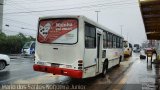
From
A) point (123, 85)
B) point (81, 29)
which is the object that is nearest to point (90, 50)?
point (81, 29)

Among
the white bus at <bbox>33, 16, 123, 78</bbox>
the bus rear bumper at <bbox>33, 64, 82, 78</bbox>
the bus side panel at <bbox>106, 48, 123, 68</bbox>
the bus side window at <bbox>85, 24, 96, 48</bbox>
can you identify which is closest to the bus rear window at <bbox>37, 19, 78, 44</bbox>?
the white bus at <bbox>33, 16, 123, 78</bbox>

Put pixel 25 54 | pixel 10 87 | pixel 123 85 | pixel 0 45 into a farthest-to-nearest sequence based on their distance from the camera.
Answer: pixel 0 45 → pixel 25 54 → pixel 123 85 → pixel 10 87

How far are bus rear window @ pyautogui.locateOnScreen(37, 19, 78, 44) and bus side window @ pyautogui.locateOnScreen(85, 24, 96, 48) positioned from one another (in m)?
0.60

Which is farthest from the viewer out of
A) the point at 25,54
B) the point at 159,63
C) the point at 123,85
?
the point at 25,54

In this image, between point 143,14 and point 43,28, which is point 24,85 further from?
point 143,14

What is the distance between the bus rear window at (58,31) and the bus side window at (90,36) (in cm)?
60

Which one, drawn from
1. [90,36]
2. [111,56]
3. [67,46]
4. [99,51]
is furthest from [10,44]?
[67,46]

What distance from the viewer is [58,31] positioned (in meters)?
10.9

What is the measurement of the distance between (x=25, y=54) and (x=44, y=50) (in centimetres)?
2492

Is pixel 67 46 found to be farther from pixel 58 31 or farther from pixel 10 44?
pixel 10 44

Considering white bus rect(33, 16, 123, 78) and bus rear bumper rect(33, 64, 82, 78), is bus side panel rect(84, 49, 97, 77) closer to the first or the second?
white bus rect(33, 16, 123, 78)

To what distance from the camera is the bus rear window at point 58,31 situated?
34.8ft

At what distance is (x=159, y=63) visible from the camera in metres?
23.8

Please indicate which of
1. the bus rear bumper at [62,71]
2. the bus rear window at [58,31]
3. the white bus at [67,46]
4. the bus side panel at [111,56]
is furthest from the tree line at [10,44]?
the bus rear bumper at [62,71]
